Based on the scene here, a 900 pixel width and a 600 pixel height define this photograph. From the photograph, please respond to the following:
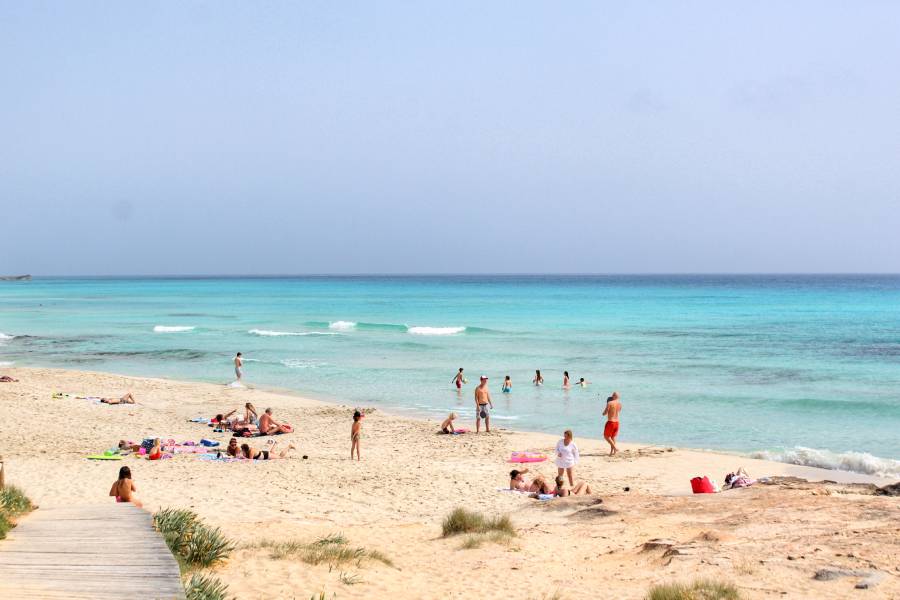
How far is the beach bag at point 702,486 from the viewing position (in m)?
13.3

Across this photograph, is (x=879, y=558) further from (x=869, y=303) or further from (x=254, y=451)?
(x=869, y=303)

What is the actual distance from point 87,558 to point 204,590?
1.04 m

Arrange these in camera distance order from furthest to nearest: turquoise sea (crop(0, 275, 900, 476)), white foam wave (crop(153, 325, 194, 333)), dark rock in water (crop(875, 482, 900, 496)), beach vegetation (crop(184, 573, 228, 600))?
white foam wave (crop(153, 325, 194, 333))
turquoise sea (crop(0, 275, 900, 476))
dark rock in water (crop(875, 482, 900, 496))
beach vegetation (crop(184, 573, 228, 600))

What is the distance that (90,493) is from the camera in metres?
12.5

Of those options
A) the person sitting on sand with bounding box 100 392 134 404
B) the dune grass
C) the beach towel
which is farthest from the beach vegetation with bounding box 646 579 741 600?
the person sitting on sand with bounding box 100 392 134 404

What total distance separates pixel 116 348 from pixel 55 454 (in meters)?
28.0

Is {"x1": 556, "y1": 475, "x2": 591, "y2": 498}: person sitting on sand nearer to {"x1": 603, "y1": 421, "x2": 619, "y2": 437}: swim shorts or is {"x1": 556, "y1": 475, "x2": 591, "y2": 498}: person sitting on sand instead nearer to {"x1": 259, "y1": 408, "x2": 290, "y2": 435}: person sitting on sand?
{"x1": 603, "y1": 421, "x2": 619, "y2": 437}: swim shorts

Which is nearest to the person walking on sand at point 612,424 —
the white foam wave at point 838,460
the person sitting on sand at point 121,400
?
the white foam wave at point 838,460

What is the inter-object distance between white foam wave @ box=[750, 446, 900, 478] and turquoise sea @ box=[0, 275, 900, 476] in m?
0.05

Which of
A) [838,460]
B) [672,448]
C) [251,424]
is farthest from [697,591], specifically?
[251,424]

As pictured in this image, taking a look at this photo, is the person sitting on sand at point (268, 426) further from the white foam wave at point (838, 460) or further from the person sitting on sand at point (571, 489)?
the white foam wave at point (838, 460)

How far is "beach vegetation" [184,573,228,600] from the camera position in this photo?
20.0 ft

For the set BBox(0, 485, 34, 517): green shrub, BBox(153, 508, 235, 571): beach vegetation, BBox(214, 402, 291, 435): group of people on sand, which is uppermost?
BBox(0, 485, 34, 517): green shrub

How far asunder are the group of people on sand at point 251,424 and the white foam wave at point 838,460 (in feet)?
36.6
